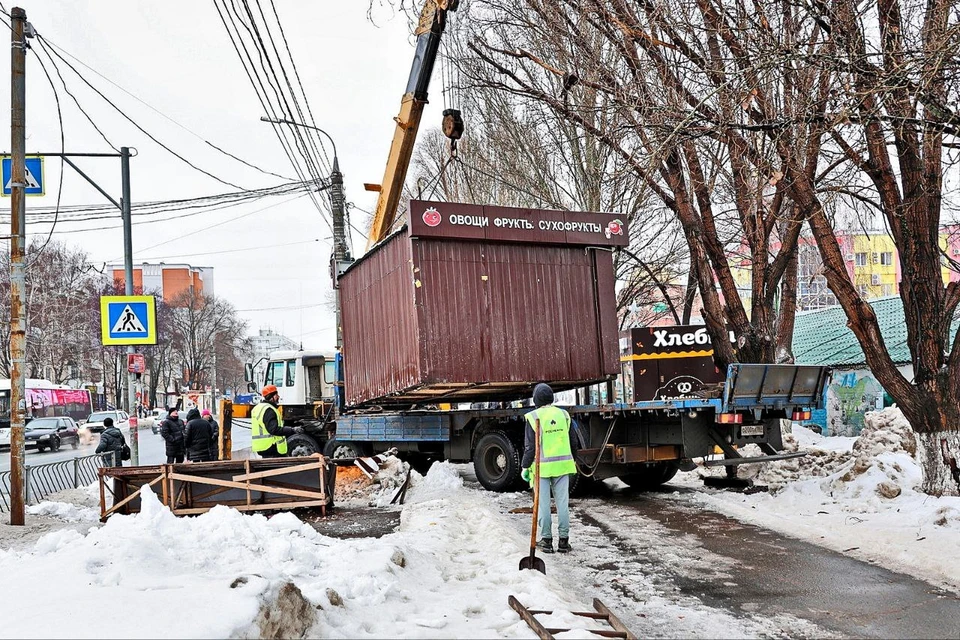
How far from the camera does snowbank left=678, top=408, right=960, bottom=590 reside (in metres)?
7.61

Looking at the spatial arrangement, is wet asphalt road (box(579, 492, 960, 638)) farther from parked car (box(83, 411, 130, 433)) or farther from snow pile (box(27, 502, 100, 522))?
parked car (box(83, 411, 130, 433))

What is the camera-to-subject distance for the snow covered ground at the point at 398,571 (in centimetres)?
450

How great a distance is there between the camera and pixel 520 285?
11883 mm

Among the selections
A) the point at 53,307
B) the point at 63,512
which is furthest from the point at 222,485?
the point at 53,307

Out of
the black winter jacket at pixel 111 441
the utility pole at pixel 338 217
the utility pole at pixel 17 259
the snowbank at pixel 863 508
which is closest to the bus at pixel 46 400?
the black winter jacket at pixel 111 441

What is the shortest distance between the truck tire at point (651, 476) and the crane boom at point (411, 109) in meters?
6.43

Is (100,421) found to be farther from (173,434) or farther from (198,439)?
(198,439)

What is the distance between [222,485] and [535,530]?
224 inches

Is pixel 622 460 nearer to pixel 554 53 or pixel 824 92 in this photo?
pixel 824 92

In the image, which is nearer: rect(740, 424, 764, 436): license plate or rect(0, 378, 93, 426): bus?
rect(740, 424, 764, 436): license plate

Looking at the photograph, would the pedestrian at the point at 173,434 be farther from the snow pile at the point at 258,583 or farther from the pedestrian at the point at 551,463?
the pedestrian at the point at 551,463

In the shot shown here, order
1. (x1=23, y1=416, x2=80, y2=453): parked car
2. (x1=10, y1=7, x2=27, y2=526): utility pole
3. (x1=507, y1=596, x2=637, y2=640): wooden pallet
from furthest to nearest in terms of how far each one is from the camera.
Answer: (x1=23, y1=416, x2=80, y2=453): parked car → (x1=10, y1=7, x2=27, y2=526): utility pole → (x1=507, y1=596, x2=637, y2=640): wooden pallet

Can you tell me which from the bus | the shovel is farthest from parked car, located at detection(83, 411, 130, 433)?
the shovel

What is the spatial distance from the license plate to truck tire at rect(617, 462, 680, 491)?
1.46 metres
